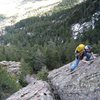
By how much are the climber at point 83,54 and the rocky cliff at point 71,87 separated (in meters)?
0.57

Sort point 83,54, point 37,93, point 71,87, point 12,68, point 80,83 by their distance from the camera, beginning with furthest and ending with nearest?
1. point 12,68
2. point 83,54
3. point 37,93
4. point 71,87
5. point 80,83

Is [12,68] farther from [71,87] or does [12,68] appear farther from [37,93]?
[71,87]

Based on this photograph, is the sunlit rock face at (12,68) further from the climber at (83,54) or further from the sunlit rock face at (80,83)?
the sunlit rock face at (80,83)

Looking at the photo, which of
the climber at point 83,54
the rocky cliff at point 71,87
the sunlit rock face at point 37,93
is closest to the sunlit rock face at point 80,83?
the rocky cliff at point 71,87

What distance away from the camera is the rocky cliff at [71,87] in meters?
26.8

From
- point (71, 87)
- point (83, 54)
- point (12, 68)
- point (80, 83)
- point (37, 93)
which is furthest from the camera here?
point (12, 68)

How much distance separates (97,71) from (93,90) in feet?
8.74

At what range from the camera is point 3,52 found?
15525 centimetres

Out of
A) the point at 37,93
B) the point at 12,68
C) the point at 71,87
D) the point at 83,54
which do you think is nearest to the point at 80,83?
the point at 71,87

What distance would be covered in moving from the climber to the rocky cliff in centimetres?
57

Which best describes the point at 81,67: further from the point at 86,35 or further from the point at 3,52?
the point at 86,35

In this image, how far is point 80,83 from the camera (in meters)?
28.2

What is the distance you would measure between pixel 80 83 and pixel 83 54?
4852mm

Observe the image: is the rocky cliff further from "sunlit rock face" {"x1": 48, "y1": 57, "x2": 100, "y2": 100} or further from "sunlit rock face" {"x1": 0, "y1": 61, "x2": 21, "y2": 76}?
"sunlit rock face" {"x1": 0, "y1": 61, "x2": 21, "y2": 76}
